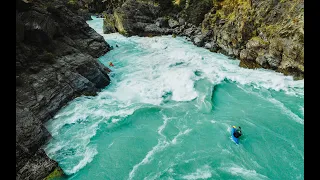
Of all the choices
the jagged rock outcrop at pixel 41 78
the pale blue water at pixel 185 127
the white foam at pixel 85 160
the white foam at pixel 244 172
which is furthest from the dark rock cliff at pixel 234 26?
the white foam at pixel 85 160

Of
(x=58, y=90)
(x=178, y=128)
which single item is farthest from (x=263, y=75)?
(x=58, y=90)

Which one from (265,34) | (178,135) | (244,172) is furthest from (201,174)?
(265,34)

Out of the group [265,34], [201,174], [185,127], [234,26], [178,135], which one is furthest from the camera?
[234,26]

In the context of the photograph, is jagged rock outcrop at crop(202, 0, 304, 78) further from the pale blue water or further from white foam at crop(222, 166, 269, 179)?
white foam at crop(222, 166, 269, 179)

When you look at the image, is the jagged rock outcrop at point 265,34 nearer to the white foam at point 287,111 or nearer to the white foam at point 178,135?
the white foam at point 287,111

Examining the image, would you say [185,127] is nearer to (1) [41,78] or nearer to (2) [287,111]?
(2) [287,111]

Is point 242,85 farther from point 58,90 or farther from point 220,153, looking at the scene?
point 58,90
